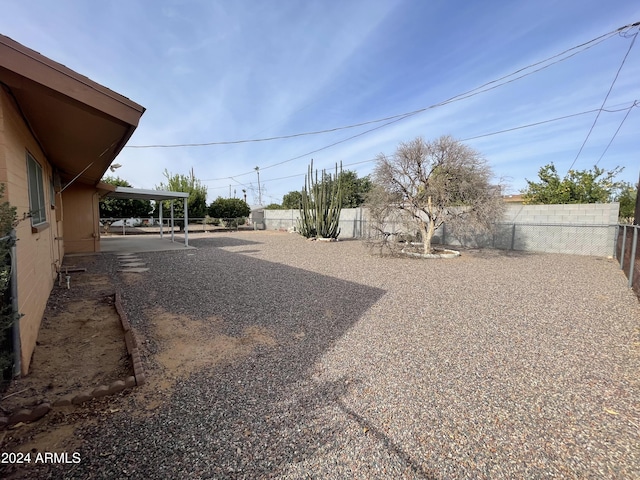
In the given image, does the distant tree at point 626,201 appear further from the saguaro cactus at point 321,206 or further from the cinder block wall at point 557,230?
the saguaro cactus at point 321,206

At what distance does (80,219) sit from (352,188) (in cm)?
2338

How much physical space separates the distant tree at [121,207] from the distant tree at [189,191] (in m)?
1.71

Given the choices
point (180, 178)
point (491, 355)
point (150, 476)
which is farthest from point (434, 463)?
point (180, 178)

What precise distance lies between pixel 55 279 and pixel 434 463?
7.56 m

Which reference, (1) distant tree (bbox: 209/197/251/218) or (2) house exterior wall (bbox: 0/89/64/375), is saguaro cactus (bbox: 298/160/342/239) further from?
(2) house exterior wall (bbox: 0/89/64/375)

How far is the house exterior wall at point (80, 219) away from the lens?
989 centimetres

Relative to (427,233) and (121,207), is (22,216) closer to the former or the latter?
(427,233)

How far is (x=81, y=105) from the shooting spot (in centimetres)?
296

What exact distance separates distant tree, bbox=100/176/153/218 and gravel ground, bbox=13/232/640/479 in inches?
817

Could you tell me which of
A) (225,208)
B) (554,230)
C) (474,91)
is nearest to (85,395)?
(474,91)

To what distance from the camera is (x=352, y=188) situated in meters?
30.3

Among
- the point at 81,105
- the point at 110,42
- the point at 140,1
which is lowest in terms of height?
the point at 81,105

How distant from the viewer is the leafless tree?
31.2 ft

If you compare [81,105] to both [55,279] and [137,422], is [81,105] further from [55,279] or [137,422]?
[55,279]
